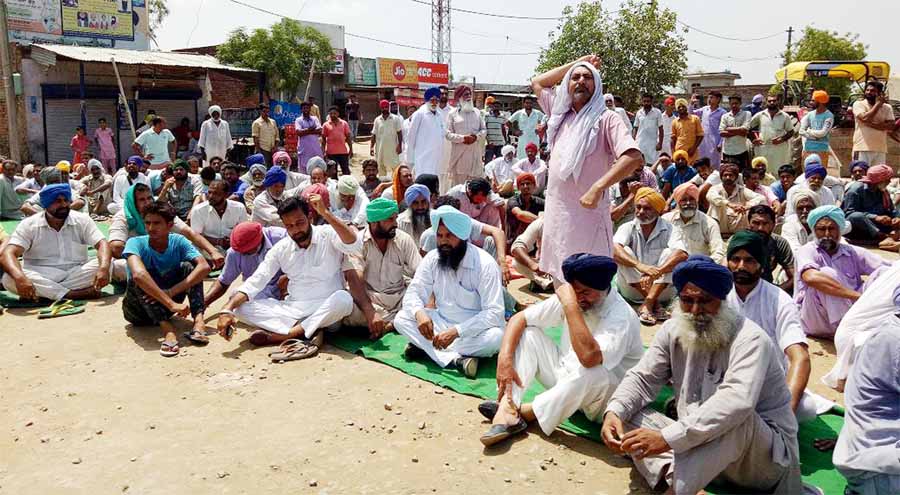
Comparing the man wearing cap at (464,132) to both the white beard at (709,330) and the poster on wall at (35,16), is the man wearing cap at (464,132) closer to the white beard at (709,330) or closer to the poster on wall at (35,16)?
the white beard at (709,330)

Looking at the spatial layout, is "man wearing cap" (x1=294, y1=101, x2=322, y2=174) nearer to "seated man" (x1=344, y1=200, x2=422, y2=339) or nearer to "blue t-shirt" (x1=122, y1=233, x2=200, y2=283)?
"blue t-shirt" (x1=122, y1=233, x2=200, y2=283)

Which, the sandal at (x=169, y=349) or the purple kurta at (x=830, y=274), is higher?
the purple kurta at (x=830, y=274)

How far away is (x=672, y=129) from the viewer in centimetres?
1177

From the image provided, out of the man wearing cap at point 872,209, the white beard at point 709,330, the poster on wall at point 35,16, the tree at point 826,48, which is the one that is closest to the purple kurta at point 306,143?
the man wearing cap at point 872,209

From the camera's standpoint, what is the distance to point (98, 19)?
21.3m

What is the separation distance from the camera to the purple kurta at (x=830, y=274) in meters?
5.03

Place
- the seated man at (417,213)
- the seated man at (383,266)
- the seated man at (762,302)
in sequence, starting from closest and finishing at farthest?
the seated man at (762,302) < the seated man at (383,266) < the seated man at (417,213)

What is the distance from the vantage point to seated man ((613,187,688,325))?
5.91 metres

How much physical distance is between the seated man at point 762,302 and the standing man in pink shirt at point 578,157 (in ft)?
2.52

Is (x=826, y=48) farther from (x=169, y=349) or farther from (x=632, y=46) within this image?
(x=169, y=349)

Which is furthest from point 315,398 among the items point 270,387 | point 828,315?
point 828,315

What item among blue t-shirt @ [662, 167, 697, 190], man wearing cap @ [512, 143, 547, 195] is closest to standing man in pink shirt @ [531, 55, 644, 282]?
man wearing cap @ [512, 143, 547, 195]

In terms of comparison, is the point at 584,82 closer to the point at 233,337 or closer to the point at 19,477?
the point at 233,337

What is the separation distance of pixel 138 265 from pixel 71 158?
568 inches
